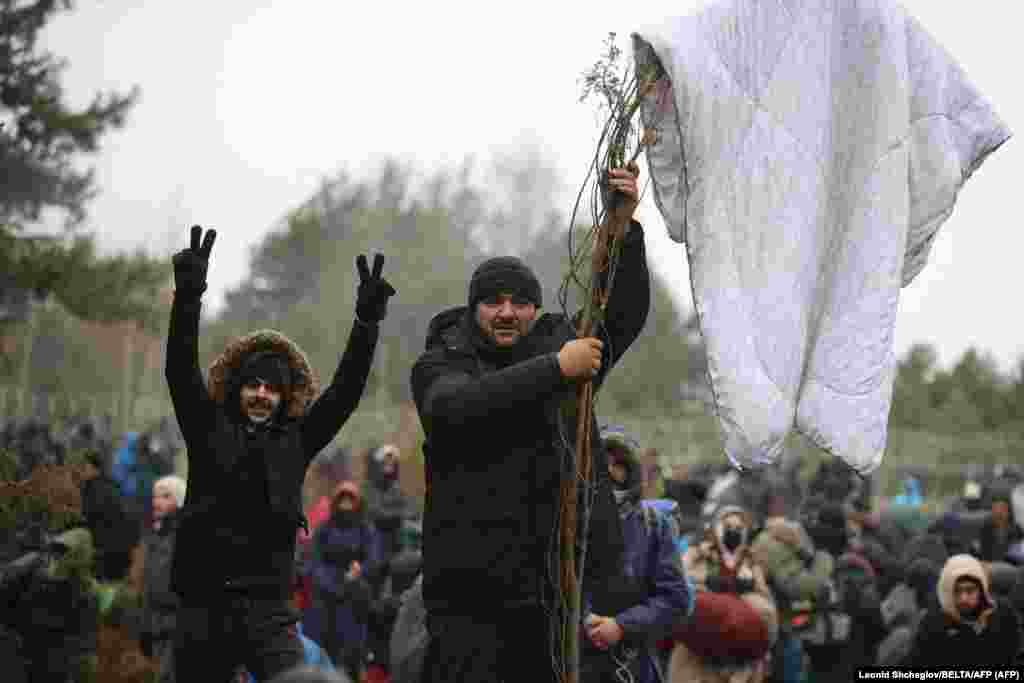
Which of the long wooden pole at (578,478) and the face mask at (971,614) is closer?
the long wooden pole at (578,478)

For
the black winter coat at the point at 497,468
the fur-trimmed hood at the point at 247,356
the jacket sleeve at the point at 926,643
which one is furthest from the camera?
the jacket sleeve at the point at 926,643

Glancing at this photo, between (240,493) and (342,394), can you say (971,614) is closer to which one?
(342,394)

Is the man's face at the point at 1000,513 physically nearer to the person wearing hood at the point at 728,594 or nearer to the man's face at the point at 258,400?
the person wearing hood at the point at 728,594

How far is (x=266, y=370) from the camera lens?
23.1 ft

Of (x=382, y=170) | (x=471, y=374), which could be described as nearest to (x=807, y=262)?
(x=471, y=374)

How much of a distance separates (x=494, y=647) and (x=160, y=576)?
6457 millimetres

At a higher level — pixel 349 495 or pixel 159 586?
pixel 349 495

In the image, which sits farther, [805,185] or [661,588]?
[661,588]

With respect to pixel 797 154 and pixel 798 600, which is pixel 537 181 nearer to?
pixel 798 600

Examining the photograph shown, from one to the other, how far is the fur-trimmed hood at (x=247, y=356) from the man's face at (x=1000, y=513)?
944cm

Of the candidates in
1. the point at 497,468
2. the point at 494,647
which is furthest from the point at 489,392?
the point at 494,647

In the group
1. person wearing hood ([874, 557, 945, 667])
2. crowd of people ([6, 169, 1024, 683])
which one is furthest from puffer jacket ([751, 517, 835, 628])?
crowd of people ([6, 169, 1024, 683])

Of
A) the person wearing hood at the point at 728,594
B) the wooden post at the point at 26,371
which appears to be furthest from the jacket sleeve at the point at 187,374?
the wooden post at the point at 26,371

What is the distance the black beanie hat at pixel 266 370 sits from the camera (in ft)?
23.1
